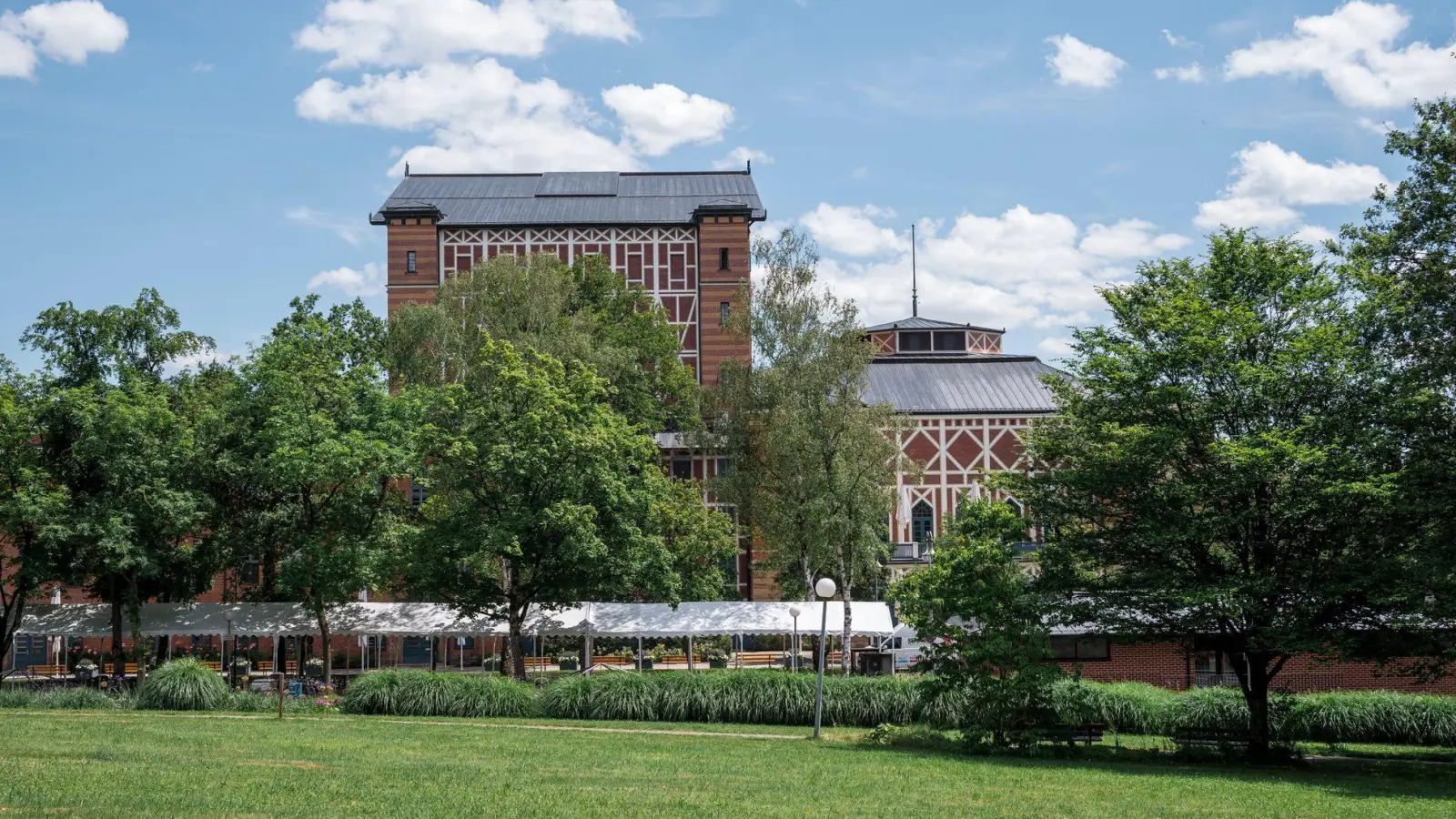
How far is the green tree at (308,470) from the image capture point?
37.3 metres

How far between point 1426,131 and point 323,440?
28.3m

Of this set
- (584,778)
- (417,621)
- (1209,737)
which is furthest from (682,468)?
(584,778)

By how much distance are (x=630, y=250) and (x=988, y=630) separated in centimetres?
4127

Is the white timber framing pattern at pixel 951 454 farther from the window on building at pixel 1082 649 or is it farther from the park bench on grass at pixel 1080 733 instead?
the park bench on grass at pixel 1080 733

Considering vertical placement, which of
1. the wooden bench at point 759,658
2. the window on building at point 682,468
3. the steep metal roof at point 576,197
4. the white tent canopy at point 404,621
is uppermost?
the steep metal roof at point 576,197

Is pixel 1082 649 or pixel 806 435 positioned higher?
pixel 806 435

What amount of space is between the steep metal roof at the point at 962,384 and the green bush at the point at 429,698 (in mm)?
31727

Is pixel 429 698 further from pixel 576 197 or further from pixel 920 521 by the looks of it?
pixel 576 197

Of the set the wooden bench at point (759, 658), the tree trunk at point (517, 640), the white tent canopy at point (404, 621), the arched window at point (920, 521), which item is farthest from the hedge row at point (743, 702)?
the arched window at point (920, 521)

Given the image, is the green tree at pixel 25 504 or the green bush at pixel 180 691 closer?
the green bush at pixel 180 691

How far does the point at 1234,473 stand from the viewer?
2367cm

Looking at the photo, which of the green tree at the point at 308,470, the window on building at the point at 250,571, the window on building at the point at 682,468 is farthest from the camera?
the window on building at the point at 682,468

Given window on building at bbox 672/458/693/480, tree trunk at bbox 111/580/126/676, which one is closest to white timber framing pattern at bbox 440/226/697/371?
window on building at bbox 672/458/693/480

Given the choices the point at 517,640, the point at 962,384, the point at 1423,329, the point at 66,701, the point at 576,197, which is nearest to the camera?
the point at 1423,329
